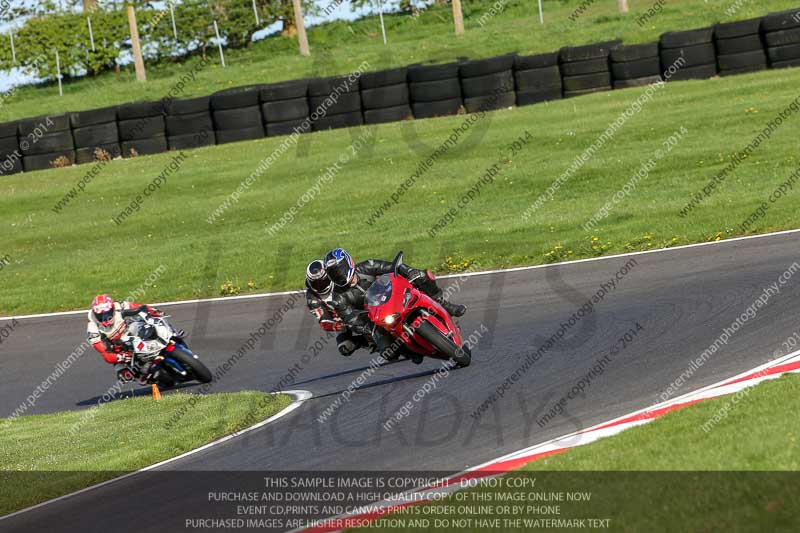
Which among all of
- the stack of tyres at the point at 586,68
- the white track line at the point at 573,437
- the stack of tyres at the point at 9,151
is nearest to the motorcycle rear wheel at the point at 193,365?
the white track line at the point at 573,437

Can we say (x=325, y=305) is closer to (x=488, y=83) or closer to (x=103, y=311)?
(x=103, y=311)

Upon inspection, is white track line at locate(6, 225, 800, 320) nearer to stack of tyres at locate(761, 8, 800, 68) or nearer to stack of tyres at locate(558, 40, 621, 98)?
stack of tyres at locate(558, 40, 621, 98)

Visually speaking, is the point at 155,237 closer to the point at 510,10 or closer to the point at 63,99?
the point at 63,99

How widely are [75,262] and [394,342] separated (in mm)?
14241

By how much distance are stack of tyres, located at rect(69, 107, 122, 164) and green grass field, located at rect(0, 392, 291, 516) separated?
17495mm

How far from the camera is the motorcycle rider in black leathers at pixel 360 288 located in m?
11.3

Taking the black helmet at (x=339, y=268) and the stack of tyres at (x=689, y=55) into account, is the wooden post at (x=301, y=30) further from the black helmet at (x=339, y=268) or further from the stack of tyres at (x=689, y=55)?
the black helmet at (x=339, y=268)

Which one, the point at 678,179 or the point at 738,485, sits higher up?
the point at 738,485

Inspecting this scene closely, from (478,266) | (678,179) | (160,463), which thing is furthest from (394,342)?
(678,179)

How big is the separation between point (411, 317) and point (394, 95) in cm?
1877

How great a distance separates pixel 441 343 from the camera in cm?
1098

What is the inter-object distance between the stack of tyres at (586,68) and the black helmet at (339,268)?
1784 cm

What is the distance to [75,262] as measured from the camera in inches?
928

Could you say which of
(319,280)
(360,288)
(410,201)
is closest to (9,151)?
(410,201)
